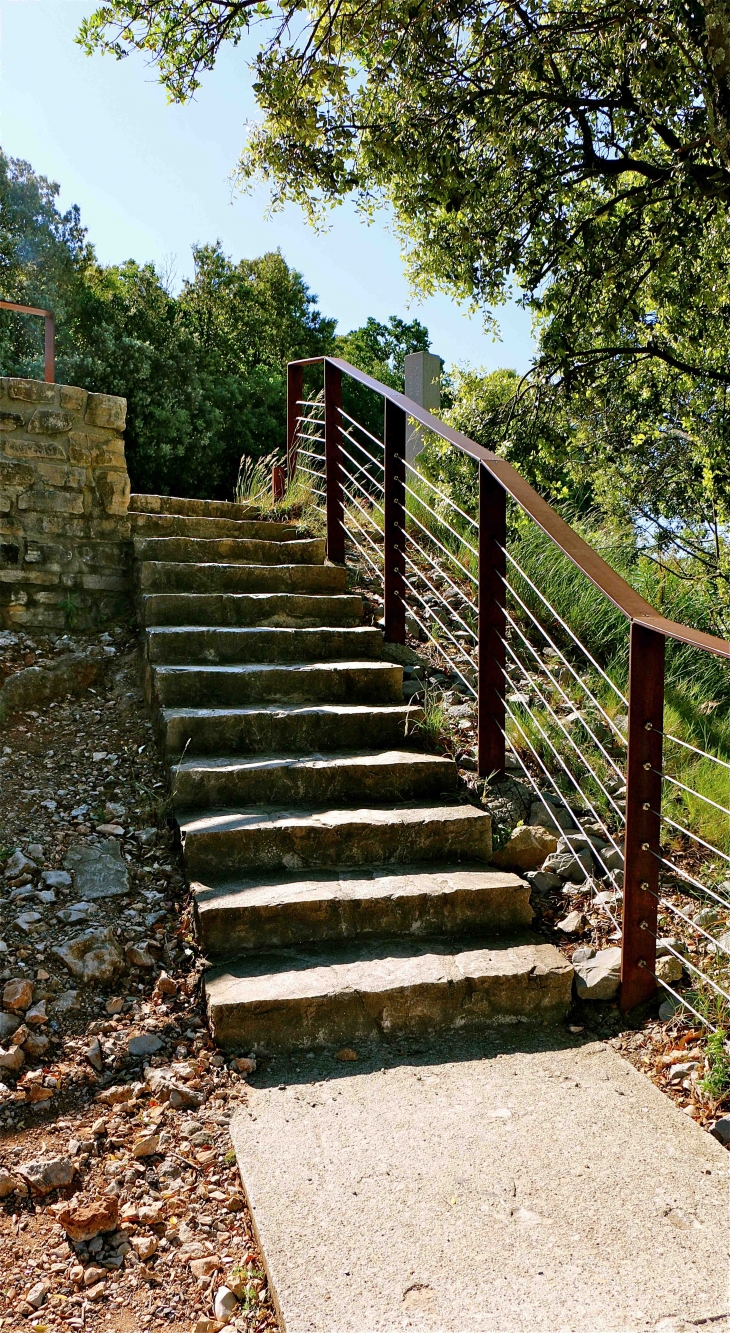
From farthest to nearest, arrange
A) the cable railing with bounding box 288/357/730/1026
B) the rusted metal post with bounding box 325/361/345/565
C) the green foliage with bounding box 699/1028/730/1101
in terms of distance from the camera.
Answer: the rusted metal post with bounding box 325/361/345/565 → the cable railing with bounding box 288/357/730/1026 → the green foliage with bounding box 699/1028/730/1101

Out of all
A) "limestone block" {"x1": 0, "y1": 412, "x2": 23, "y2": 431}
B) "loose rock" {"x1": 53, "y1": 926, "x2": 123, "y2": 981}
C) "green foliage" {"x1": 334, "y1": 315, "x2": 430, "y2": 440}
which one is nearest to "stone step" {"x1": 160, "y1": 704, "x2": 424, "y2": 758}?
"loose rock" {"x1": 53, "y1": 926, "x2": 123, "y2": 981}

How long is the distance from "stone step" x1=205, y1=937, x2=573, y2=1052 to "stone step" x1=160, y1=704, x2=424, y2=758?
0.99m

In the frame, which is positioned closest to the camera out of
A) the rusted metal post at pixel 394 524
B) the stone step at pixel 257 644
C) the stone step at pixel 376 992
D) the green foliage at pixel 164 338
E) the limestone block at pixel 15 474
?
the stone step at pixel 376 992

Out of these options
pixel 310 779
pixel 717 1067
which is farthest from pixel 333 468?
pixel 717 1067

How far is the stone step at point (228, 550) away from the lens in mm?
4508

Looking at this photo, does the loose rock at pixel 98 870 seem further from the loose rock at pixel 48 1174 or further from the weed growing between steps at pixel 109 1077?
the loose rock at pixel 48 1174

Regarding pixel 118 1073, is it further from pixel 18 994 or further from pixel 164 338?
pixel 164 338

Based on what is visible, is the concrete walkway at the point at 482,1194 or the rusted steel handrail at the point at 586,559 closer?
the concrete walkway at the point at 482,1194

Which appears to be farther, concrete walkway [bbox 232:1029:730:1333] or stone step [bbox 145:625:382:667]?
stone step [bbox 145:625:382:667]

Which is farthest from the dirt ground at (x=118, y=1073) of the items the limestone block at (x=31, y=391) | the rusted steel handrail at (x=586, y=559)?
the limestone block at (x=31, y=391)

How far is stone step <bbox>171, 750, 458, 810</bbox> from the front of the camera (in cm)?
305

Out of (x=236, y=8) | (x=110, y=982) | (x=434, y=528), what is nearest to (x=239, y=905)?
(x=110, y=982)

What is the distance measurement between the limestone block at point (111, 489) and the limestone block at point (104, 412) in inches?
9.4

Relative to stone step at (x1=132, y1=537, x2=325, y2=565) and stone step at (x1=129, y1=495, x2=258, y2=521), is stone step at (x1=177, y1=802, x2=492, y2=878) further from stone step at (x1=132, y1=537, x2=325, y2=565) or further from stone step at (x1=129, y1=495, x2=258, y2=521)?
stone step at (x1=129, y1=495, x2=258, y2=521)
